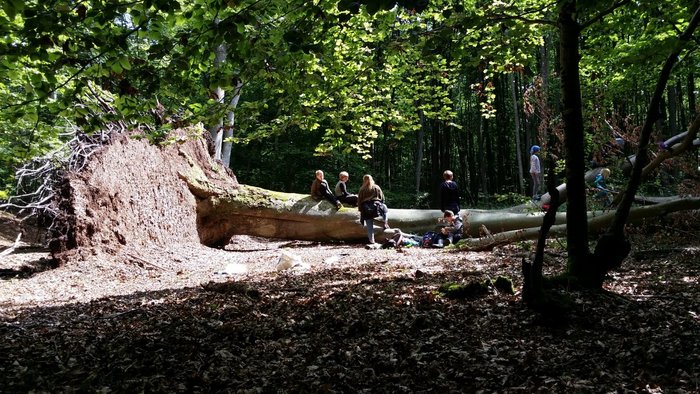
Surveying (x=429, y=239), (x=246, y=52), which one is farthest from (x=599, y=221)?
(x=246, y=52)

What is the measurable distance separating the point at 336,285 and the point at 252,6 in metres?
4.50

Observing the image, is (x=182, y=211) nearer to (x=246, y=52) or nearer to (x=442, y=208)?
(x=442, y=208)

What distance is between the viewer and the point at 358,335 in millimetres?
4637

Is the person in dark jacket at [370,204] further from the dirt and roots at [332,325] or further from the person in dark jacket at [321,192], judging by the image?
the dirt and roots at [332,325]

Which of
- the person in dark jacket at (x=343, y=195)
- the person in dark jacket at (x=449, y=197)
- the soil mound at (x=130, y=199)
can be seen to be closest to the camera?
the soil mound at (x=130, y=199)

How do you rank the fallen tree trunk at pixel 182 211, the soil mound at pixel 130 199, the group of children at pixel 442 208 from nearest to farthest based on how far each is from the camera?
the soil mound at pixel 130 199 → the fallen tree trunk at pixel 182 211 → the group of children at pixel 442 208

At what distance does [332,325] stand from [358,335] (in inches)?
17.2

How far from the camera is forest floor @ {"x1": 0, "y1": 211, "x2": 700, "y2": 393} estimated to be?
3.52m

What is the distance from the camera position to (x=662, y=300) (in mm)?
5102

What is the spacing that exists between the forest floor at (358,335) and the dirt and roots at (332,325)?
20 millimetres

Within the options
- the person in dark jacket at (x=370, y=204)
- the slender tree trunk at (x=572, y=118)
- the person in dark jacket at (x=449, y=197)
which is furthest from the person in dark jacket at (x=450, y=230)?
the slender tree trunk at (x=572, y=118)

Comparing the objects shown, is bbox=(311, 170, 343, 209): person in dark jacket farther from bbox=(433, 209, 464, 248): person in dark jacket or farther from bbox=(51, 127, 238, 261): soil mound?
bbox=(433, 209, 464, 248): person in dark jacket

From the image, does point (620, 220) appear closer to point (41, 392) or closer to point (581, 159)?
point (581, 159)

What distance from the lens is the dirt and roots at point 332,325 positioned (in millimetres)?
3561
